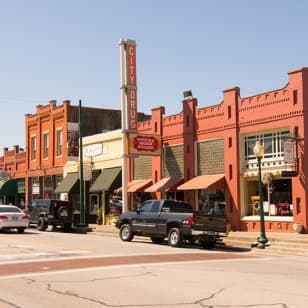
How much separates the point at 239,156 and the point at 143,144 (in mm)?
6810

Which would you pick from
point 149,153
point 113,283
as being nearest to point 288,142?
point 149,153

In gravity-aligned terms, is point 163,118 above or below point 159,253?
above

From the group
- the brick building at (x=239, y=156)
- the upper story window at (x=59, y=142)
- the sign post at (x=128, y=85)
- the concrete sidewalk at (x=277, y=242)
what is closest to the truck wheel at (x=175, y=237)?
the concrete sidewalk at (x=277, y=242)

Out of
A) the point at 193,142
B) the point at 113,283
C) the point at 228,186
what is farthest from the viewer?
the point at 193,142

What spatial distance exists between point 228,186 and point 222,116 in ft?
11.9

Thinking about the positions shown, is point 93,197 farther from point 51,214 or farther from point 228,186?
point 228,186

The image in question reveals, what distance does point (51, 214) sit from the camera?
113 ft

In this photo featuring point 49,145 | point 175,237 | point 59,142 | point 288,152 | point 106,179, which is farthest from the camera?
point 49,145

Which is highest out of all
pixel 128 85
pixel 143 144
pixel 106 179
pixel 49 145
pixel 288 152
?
pixel 128 85

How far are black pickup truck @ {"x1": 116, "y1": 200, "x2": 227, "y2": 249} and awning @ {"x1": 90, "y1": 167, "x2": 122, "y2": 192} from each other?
11463 millimetres

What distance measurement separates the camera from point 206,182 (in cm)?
2948

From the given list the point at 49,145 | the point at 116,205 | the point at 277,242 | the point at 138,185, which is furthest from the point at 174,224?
the point at 49,145

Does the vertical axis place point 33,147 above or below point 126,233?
above

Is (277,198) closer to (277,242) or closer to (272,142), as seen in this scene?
(272,142)
